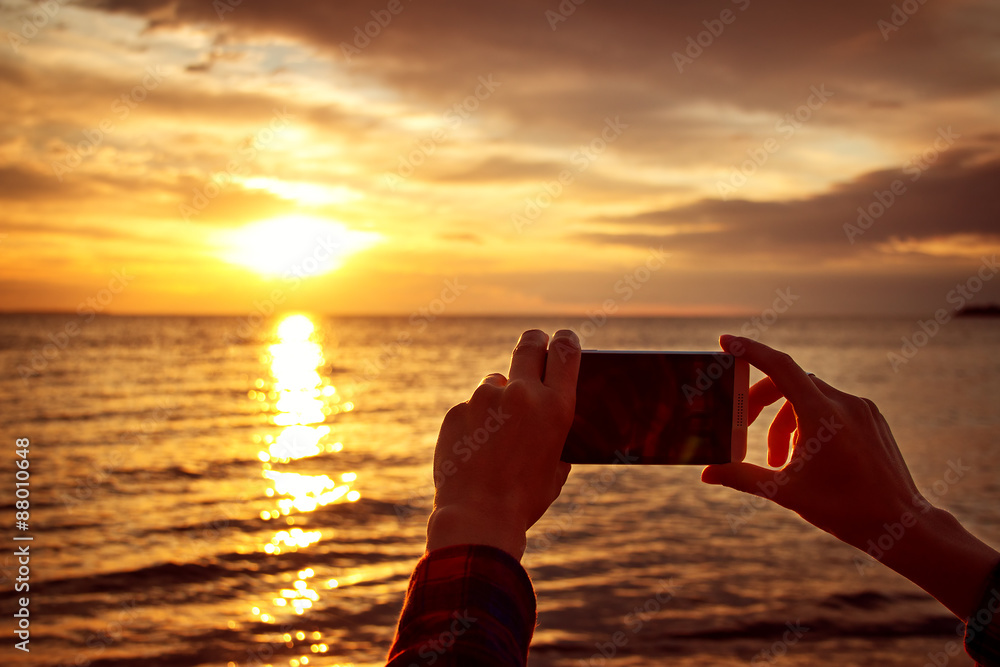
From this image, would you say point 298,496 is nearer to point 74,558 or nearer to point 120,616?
point 74,558

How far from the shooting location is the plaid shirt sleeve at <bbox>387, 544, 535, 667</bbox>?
3.29ft

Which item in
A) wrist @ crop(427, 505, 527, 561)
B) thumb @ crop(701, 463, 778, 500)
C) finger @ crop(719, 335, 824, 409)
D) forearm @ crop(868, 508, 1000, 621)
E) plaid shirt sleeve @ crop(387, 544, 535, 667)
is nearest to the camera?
plaid shirt sleeve @ crop(387, 544, 535, 667)

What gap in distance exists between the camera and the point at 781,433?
175 centimetres

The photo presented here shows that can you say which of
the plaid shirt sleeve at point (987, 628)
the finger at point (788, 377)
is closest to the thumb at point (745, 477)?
the finger at point (788, 377)

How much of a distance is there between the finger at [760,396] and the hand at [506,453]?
719 millimetres

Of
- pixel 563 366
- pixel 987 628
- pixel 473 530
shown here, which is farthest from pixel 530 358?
pixel 987 628

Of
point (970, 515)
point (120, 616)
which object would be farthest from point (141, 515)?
point (970, 515)

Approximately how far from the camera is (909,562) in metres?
1.39

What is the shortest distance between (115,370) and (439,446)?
46.1 m

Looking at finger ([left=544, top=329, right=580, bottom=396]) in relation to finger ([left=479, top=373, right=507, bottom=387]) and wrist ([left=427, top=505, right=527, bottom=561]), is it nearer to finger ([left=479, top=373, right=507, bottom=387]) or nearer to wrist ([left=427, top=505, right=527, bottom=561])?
finger ([left=479, top=373, right=507, bottom=387])

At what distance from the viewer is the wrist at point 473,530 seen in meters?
1.17

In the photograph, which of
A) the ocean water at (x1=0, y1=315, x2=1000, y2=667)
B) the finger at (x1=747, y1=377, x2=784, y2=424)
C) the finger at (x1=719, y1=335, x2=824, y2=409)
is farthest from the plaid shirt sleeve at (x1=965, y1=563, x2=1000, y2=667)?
the ocean water at (x1=0, y1=315, x2=1000, y2=667)

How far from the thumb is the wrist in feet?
2.20

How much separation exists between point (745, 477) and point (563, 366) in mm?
728
